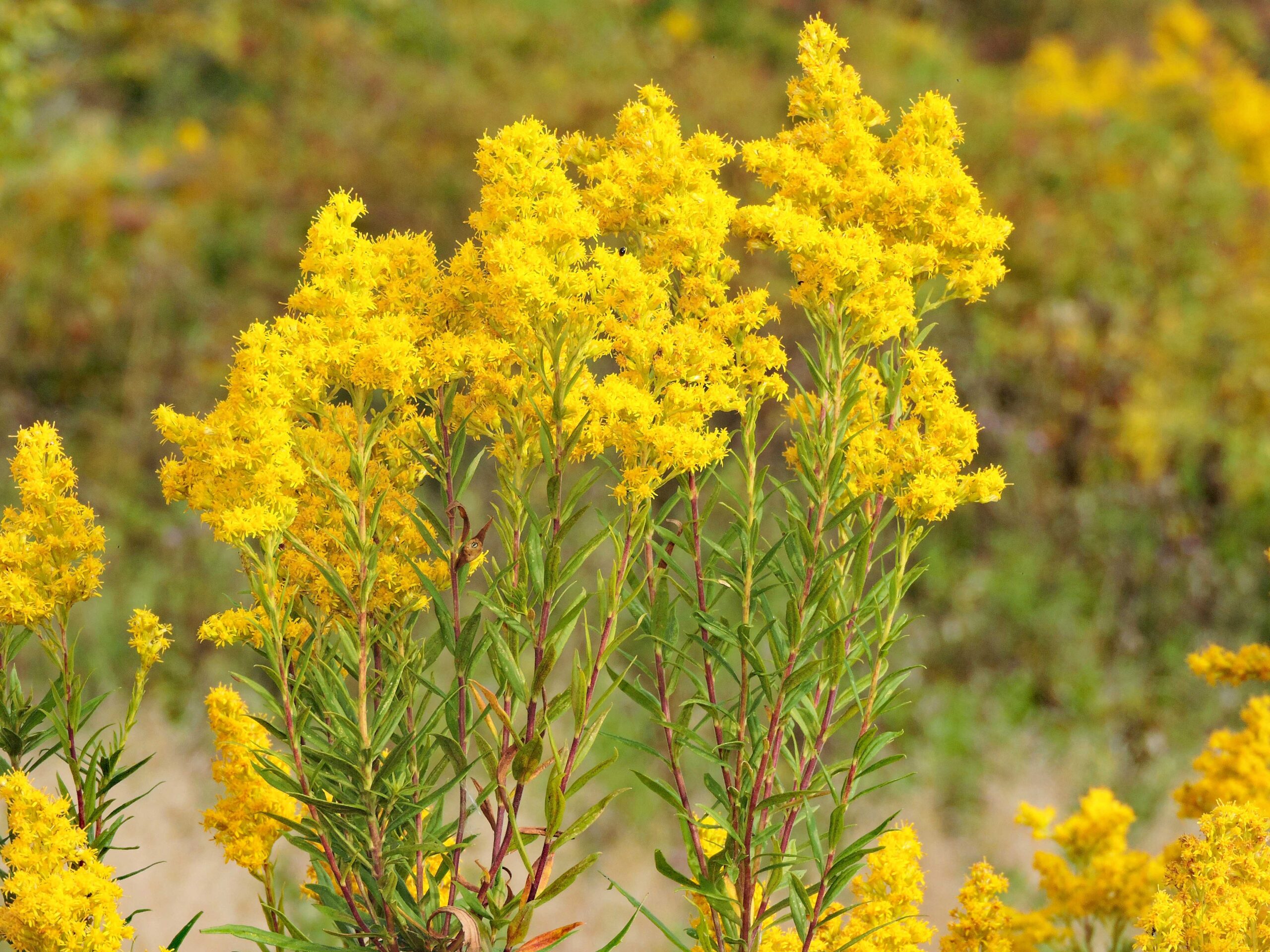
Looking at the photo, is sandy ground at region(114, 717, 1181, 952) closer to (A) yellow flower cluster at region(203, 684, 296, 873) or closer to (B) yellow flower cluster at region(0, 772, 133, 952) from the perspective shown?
(A) yellow flower cluster at region(203, 684, 296, 873)

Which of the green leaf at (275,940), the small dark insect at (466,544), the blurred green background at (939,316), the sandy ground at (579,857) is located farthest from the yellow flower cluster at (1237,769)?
the blurred green background at (939,316)

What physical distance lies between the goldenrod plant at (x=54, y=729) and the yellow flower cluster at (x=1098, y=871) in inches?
55.5

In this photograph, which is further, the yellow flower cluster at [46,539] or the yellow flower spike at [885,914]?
the yellow flower spike at [885,914]

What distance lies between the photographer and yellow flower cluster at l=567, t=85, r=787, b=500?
1.25 m

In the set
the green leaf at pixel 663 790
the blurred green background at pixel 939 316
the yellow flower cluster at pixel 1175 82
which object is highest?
the yellow flower cluster at pixel 1175 82

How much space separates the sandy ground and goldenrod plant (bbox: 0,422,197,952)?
2470 millimetres

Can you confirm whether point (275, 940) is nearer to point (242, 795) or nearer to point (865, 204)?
point (242, 795)

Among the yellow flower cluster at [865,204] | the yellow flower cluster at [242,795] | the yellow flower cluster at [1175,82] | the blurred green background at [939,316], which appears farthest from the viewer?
the yellow flower cluster at [1175,82]

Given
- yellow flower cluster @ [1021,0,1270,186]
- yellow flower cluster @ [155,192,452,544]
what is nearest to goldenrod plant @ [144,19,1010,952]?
yellow flower cluster @ [155,192,452,544]

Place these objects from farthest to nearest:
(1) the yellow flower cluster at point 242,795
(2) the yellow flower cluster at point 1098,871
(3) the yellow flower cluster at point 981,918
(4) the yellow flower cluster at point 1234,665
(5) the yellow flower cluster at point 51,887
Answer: (2) the yellow flower cluster at point 1098,871 → (4) the yellow flower cluster at point 1234,665 → (3) the yellow flower cluster at point 981,918 → (1) the yellow flower cluster at point 242,795 → (5) the yellow flower cluster at point 51,887

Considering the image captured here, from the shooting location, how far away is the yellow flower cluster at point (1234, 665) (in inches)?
69.9

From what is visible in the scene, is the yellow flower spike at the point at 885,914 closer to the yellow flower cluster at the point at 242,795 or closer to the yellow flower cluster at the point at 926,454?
the yellow flower cluster at the point at 926,454

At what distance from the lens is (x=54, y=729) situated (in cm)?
136

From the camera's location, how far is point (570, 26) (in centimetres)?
1020
